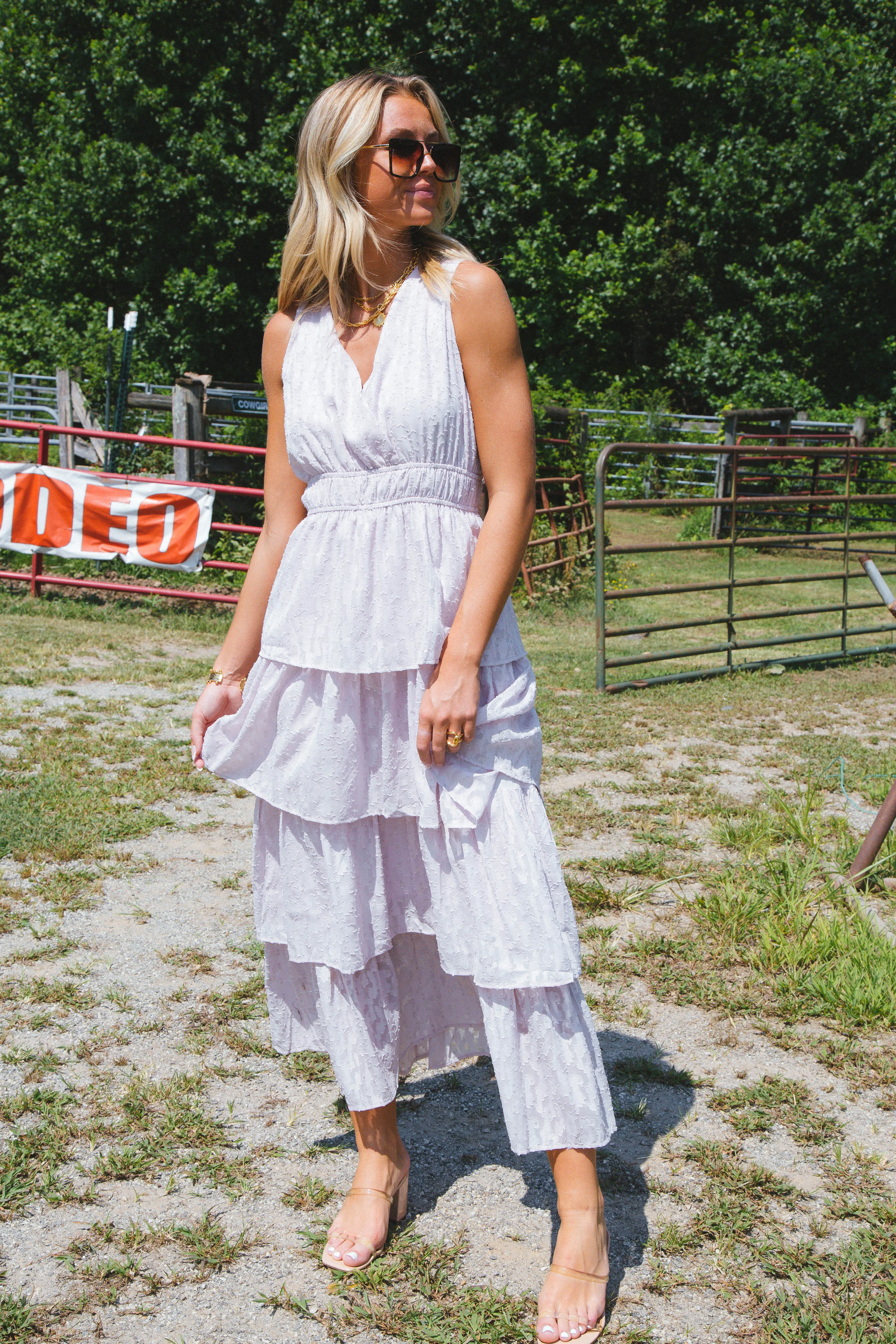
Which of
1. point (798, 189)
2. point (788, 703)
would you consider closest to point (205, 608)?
point (788, 703)

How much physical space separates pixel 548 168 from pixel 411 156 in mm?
23268

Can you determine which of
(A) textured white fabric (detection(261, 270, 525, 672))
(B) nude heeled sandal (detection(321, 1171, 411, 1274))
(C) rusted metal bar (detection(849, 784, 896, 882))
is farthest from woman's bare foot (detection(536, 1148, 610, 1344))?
(C) rusted metal bar (detection(849, 784, 896, 882))

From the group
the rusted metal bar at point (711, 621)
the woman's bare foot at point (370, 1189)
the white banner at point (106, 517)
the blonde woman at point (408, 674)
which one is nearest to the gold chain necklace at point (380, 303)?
the blonde woman at point (408, 674)

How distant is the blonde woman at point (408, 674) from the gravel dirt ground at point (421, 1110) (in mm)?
157

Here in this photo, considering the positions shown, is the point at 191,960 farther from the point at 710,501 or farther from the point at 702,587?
the point at 710,501

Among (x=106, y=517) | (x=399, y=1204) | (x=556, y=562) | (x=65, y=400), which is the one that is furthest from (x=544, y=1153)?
(x=65, y=400)

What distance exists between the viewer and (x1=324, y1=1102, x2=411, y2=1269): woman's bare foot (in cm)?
187

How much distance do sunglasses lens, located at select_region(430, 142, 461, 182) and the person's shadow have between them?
1821 mm

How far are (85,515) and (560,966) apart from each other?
7819 mm

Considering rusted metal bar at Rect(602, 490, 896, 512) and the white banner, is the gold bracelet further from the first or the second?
the white banner

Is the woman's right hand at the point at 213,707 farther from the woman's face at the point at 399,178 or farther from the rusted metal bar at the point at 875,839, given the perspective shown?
the rusted metal bar at the point at 875,839

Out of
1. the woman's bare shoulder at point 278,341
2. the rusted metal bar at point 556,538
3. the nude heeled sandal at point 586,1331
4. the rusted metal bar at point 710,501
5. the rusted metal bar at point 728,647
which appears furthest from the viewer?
the rusted metal bar at point 556,538

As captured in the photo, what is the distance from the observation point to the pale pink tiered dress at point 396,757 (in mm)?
1733

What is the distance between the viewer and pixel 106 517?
8.70 metres
